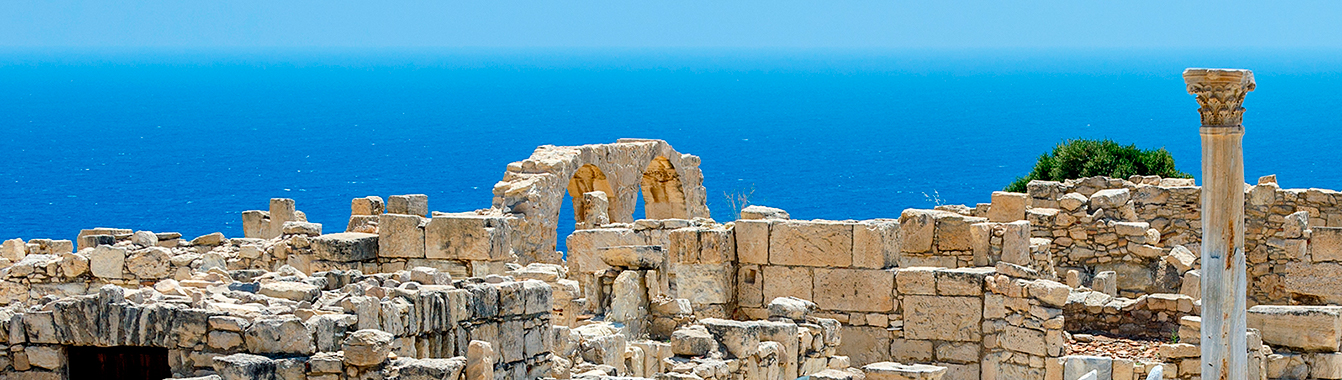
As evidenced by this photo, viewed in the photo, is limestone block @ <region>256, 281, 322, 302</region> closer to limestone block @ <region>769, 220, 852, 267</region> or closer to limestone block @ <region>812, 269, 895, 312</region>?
limestone block @ <region>769, 220, 852, 267</region>

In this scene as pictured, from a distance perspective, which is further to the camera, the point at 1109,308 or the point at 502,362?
the point at 1109,308

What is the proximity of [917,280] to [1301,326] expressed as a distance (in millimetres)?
3605

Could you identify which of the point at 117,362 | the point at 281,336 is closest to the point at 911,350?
the point at 281,336

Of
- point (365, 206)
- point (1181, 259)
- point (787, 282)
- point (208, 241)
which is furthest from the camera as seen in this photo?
point (365, 206)

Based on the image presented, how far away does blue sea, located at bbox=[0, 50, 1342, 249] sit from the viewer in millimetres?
68312

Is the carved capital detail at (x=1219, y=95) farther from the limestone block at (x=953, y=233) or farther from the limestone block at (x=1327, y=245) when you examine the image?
the limestone block at (x=1327, y=245)

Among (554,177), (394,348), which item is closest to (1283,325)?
(394,348)

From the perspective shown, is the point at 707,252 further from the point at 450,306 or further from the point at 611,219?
the point at 611,219

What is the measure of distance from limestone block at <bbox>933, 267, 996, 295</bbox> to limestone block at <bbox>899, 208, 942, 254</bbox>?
1.51 m

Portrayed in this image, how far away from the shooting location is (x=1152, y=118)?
382 feet

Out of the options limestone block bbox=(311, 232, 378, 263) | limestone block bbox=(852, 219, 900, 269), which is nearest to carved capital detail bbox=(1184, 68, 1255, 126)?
limestone block bbox=(852, 219, 900, 269)

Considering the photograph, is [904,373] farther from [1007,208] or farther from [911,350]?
[1007,208]

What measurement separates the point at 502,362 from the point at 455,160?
77143mm

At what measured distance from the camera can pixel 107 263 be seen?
50.7 feet
